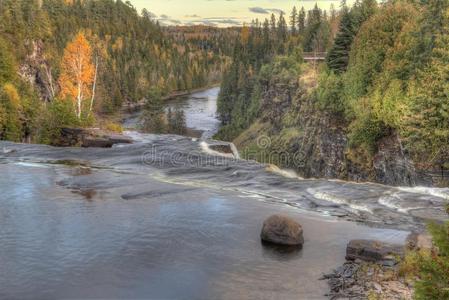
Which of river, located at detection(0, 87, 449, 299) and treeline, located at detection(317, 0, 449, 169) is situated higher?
treeline, located at detection(317, 0, 449, 169)

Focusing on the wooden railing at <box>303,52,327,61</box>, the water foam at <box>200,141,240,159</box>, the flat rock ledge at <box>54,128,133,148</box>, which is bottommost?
the water foam at <box>200,141,240,159</box>

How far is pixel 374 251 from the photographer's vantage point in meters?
17.9

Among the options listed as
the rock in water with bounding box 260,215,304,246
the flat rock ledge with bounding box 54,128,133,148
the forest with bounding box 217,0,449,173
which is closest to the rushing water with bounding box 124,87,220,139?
the forest with bounding box 217,0,449,173

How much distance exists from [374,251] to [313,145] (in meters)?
47.6

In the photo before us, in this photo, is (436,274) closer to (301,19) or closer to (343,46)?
(343,46)

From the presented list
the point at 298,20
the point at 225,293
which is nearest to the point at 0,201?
the point at 225,293

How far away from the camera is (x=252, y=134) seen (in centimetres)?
9494

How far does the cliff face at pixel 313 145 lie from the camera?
1845 inches

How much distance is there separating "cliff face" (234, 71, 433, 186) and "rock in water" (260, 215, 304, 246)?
27.5 meters

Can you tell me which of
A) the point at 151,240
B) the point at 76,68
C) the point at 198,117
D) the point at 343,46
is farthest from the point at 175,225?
the point at 198,117

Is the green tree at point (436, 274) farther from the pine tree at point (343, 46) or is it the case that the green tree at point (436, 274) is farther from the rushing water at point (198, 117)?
the rushing water at point (198, 117)

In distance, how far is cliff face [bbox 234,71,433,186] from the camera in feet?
154

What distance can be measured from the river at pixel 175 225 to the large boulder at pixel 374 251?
2.37 feet

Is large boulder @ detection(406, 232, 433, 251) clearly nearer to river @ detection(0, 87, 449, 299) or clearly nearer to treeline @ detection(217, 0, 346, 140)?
river @ detection(0, 87, 449, 299)
